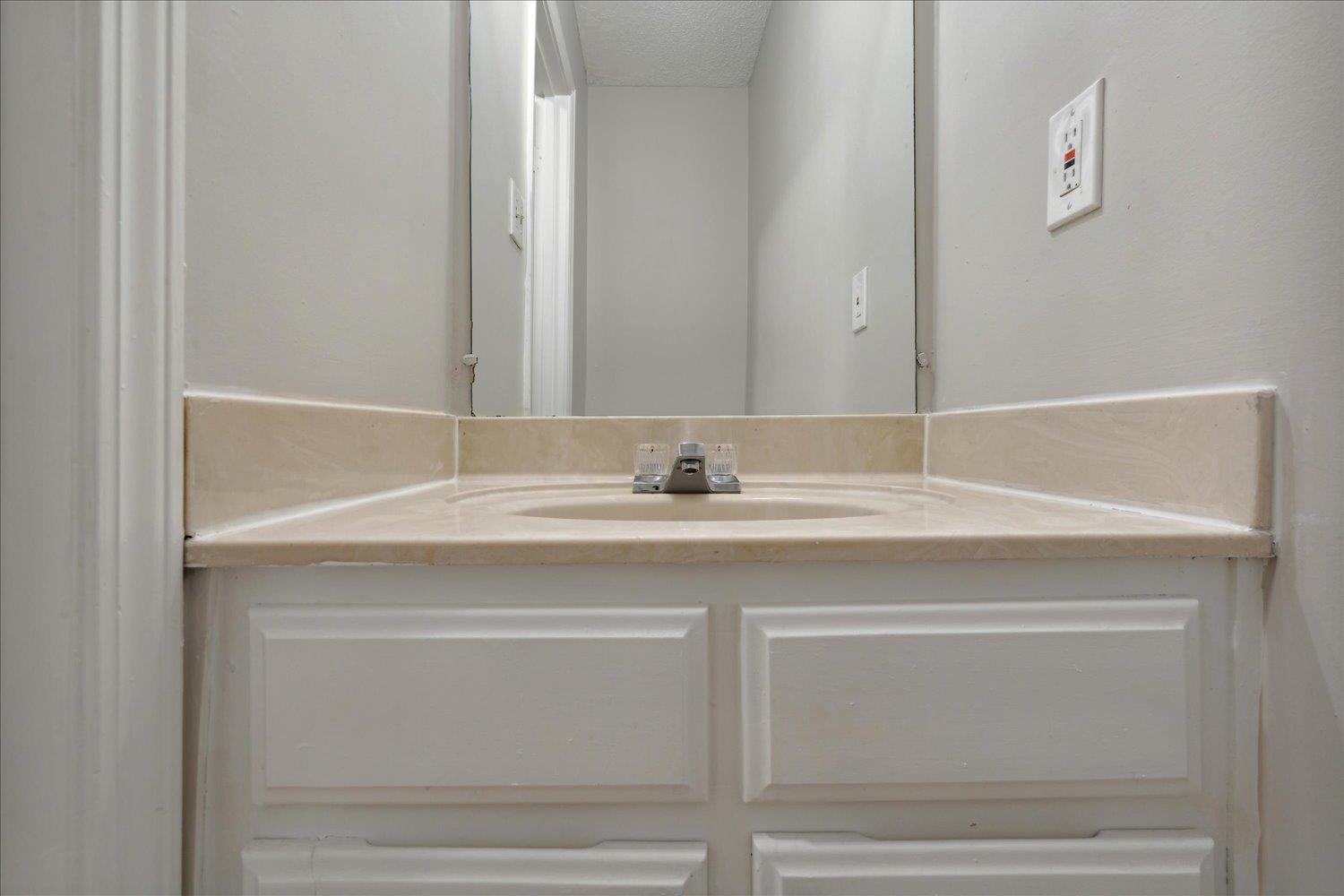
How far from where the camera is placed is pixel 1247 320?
0.51m

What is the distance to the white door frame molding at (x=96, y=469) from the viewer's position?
425 mm

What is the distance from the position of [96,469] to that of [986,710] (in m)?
0.62

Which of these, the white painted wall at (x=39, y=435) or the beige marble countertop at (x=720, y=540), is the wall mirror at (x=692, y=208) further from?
the white painted wall at (x=39, y=435)

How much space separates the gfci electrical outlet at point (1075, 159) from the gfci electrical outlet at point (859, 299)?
381 mm

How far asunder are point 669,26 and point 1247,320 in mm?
950

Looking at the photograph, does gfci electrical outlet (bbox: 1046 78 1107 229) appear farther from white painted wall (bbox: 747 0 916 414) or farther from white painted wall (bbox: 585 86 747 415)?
white painted wall (bbox: 585 86 747 415)

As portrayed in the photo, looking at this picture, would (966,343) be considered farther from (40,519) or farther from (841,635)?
(40,519)

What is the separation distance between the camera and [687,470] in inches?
36.0

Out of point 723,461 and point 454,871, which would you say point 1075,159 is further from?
point 454,871

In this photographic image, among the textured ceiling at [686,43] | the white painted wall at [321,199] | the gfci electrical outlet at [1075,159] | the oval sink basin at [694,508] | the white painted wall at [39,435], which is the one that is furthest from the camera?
the textured ceiling at [686,43]

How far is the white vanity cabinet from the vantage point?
49cm

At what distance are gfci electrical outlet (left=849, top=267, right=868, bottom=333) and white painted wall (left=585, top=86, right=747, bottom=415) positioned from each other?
0.18 meters

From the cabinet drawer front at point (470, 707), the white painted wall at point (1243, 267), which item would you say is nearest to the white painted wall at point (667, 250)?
the white painted wall at point (1243, 267)

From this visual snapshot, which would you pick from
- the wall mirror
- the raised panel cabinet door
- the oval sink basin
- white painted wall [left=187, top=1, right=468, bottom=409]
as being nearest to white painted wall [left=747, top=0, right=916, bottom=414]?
the wall mirror
